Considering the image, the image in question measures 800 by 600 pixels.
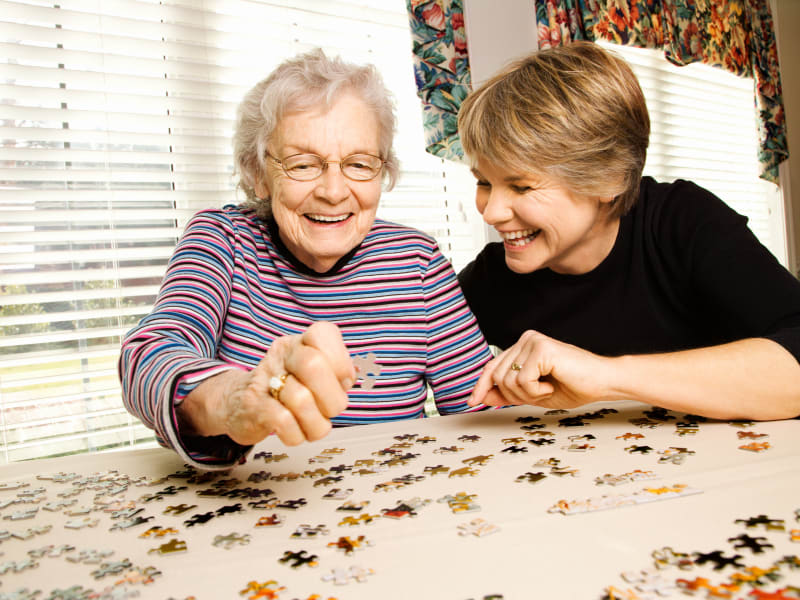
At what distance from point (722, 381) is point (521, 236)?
0.76 meters

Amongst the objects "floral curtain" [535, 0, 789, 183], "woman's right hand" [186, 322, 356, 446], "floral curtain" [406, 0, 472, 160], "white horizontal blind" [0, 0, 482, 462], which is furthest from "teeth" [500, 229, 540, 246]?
"floral curtain" [535, 0, 789, 183]

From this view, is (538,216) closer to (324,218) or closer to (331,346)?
(324,218)

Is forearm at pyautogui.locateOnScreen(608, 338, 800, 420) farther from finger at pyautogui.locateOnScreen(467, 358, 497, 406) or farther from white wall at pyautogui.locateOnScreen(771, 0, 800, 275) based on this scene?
white wall at pyautogui.locateOnScreen(771, 0, 800, 275)

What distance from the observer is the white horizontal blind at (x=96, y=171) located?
109 inches

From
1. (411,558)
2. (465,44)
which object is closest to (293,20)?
(465,44)

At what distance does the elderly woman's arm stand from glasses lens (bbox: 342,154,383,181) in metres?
0.71

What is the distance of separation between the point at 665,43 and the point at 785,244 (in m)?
2.91

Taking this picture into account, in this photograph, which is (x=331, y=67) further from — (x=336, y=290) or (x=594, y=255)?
(x=594, y=255)

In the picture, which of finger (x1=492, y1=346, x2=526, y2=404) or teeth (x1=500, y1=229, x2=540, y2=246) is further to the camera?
teeth (x1=500, y1=229, x2=540, y2=246)

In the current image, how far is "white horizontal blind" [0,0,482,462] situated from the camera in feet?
9.12

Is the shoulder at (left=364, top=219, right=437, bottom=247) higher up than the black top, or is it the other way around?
the shoulder at (left=364, top=219, right=437, bottom=247)

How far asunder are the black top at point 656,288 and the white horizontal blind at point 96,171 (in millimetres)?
1788

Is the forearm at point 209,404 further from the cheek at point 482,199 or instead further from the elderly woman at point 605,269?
the cheek at point 482,199

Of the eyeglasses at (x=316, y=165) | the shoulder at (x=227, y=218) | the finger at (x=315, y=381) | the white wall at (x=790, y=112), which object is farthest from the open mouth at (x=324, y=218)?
the white wall at (x=790, y=112)
